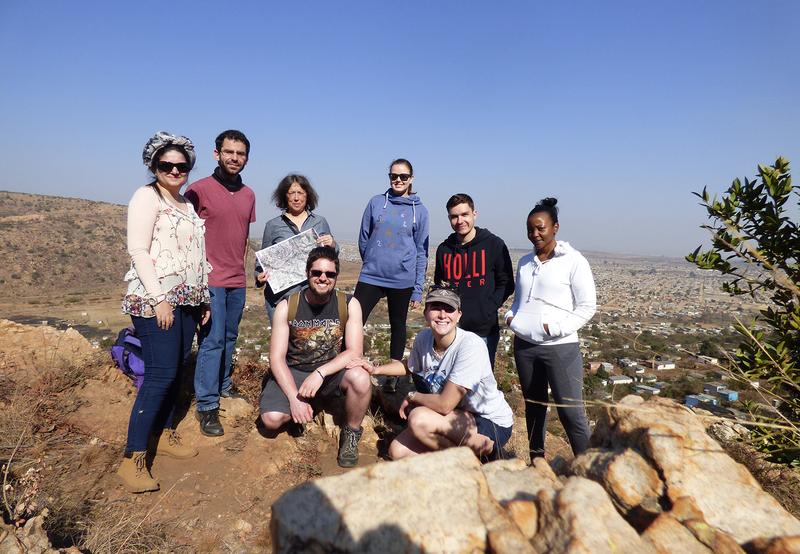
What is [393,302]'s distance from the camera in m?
4.71

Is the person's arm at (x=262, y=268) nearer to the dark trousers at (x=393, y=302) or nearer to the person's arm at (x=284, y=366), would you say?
the person's arm at (x=284, y=366)

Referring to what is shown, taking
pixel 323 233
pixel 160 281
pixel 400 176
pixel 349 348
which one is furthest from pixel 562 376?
pixel 160 281

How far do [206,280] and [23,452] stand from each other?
2236mm

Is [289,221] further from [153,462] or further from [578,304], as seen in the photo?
[578,304]

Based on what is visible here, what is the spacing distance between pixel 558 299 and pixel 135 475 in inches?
147

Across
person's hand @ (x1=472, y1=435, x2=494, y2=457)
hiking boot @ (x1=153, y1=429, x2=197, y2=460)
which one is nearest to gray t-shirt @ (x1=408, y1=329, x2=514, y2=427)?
person's hand @ (x1=472, y1=435, x2=494, y2=457)

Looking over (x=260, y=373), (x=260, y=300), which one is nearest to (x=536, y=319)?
(x=260, y=373)

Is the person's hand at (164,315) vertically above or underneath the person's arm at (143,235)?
underneath

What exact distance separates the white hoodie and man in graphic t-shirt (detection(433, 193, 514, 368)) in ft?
1.51

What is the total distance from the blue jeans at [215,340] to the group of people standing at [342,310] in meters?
0.01

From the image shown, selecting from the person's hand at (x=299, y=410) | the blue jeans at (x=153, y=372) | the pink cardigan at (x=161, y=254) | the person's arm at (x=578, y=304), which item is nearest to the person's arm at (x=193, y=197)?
the pink cardigan at (x=161, y=254)

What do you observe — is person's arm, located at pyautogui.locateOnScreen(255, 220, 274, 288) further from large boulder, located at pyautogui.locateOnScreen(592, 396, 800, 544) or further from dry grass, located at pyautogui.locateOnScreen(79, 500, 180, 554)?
large boulder, located at pyautogui.locateOnScreen(592, 396, 800, 544)

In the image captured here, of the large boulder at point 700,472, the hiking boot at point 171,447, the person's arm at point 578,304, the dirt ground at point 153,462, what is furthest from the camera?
the hiking boot at point 171,447

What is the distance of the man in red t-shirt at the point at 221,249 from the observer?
3883 mm
